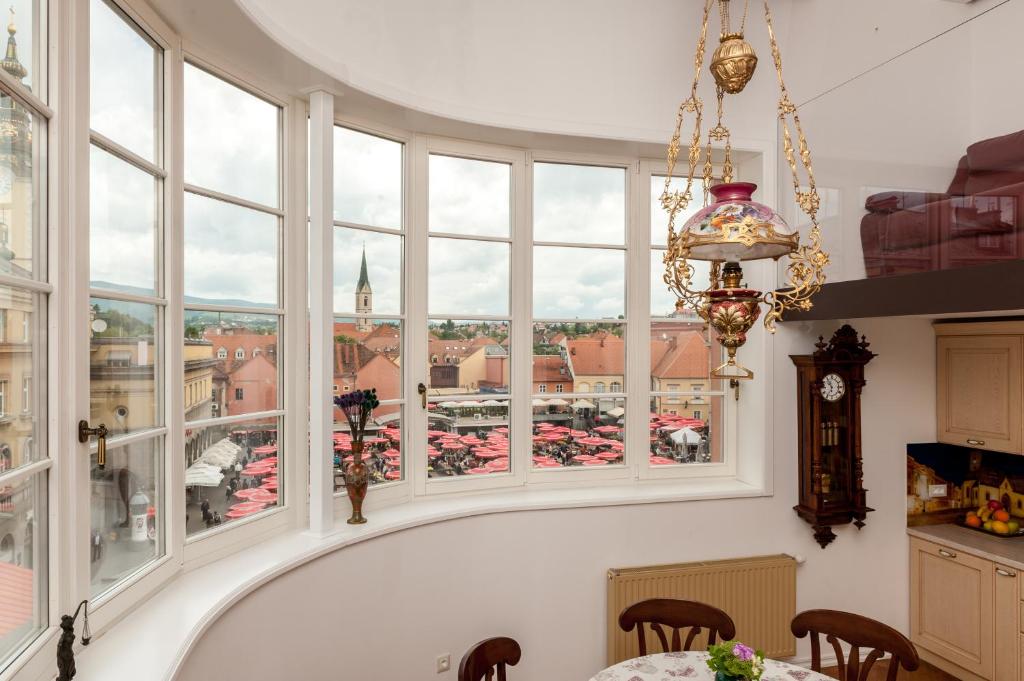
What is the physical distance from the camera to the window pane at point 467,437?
312 centimetres

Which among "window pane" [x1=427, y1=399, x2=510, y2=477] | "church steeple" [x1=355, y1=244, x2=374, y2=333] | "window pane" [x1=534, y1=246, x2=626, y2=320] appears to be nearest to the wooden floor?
"window pane" [x1=427, y1=399, x2=510, y2=477]

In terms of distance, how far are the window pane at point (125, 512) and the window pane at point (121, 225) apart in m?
0.50

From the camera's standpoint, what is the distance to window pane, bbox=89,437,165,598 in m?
1.68

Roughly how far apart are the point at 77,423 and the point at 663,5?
327 cm

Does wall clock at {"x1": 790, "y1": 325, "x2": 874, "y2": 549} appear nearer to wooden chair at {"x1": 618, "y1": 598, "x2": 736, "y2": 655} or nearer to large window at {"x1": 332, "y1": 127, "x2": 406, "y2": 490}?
wooden chair at {"x1": 618, "y1": 598, "x2": 736, "y2": 655}

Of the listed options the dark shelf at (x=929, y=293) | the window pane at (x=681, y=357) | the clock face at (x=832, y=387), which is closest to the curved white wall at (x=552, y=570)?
the clock face at (x=832, y=387)

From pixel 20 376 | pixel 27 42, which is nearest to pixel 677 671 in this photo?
pixel 20 376

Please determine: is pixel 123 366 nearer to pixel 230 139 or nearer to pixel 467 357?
pixel 230 139

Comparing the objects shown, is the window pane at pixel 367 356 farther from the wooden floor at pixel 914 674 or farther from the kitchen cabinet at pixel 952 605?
the kitchen cabinet at pixel 952 605

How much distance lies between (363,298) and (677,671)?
2.01 m

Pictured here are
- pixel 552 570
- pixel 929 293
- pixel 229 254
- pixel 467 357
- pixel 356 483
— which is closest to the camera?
pixel 229 254

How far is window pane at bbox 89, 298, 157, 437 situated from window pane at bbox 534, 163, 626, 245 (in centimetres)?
200

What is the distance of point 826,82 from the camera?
3.33 m

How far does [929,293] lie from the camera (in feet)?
8.04
